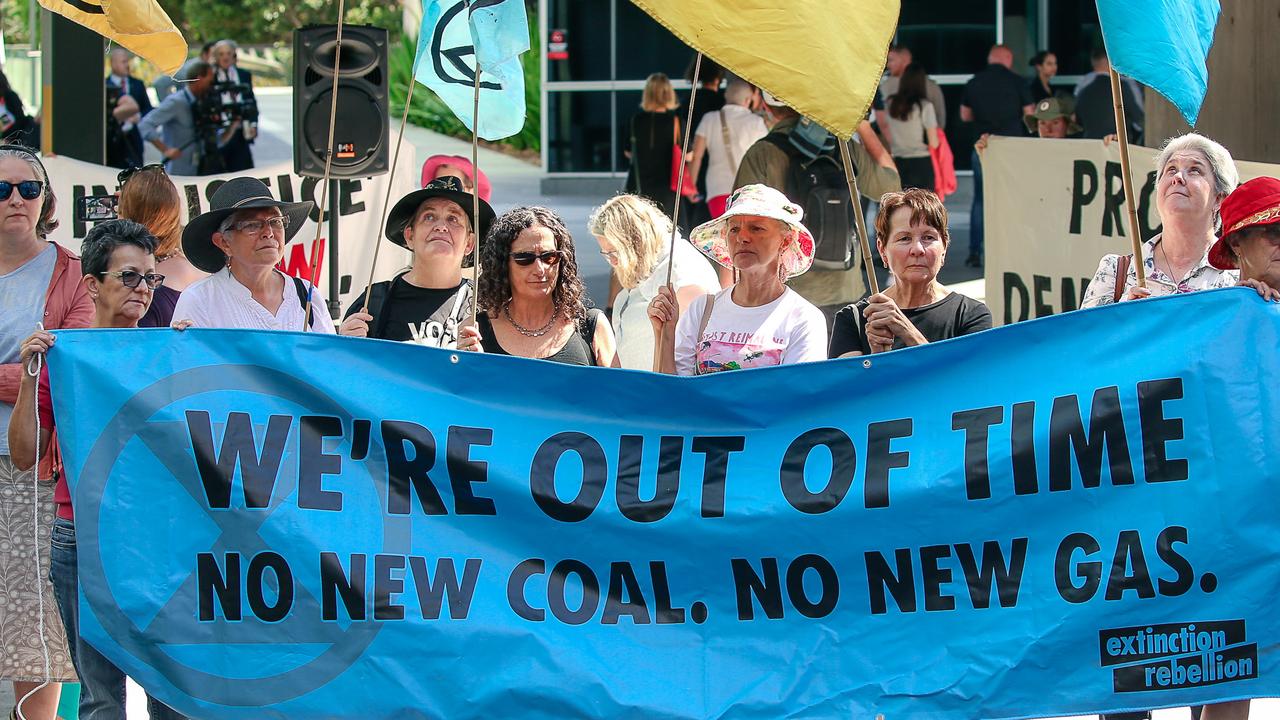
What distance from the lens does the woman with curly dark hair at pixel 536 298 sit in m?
5.32

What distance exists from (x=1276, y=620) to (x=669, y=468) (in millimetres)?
1577

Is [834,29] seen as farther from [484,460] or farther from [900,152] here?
[900,152]

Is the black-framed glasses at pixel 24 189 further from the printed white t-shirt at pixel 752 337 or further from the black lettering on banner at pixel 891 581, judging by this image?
the black lettering on banner at pixel 891 581

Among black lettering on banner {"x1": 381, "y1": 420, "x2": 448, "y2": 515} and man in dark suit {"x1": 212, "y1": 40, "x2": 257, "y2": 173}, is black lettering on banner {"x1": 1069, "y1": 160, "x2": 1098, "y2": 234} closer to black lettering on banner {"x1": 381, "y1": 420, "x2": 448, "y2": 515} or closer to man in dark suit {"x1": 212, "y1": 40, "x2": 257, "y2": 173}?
black lettering on banner {"x1": 381, "y1": 420, "x2": 448, "y2": 515}

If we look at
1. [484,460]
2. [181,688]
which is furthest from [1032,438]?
[181,688]

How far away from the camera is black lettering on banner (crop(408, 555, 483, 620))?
4.27 metres

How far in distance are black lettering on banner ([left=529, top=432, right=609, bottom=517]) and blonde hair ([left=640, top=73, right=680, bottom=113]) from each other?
8432mm

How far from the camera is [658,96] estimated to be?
12617 mm

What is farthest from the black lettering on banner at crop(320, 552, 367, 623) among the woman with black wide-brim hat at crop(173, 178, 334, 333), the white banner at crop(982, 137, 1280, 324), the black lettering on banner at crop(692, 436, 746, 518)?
the white banner at crop(982, 137, 1280, 324)

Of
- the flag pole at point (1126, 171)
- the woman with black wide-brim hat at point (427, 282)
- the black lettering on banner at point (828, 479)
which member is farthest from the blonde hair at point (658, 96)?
the black lettering on banner at point (828, 479)

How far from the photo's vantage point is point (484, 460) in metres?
4.38

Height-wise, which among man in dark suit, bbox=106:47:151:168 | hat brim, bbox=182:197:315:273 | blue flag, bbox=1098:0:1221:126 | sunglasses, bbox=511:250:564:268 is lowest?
sunglasses, bbox=511:250:564:268

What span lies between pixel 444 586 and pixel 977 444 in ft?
4.68

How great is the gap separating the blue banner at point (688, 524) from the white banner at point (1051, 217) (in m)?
3.82
